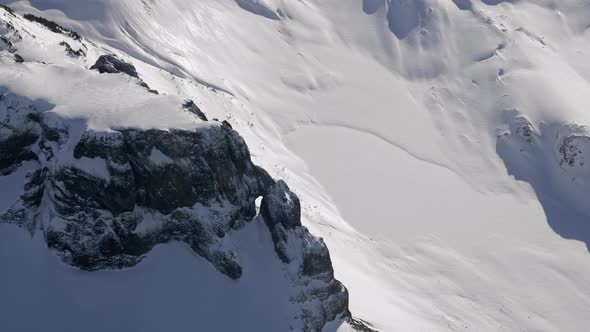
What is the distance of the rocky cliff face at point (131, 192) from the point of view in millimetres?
26203

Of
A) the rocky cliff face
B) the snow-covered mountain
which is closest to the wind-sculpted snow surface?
the snow-covered mountain

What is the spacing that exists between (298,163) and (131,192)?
31224 millimetres

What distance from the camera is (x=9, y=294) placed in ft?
84.9

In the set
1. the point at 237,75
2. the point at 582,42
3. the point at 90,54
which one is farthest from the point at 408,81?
the point at 90,54

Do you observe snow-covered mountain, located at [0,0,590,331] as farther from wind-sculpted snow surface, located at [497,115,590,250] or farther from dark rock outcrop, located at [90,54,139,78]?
wind-sculpted snow surface, located at [497,115,590,250]

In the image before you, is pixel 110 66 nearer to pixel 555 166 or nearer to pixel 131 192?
pixel 131 192

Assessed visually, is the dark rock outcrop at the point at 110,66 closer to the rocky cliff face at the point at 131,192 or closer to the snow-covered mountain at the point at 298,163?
the snow-covered mountain at the point at 298,163

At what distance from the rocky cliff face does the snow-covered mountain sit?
0.10m

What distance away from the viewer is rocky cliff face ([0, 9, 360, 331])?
26.2 m

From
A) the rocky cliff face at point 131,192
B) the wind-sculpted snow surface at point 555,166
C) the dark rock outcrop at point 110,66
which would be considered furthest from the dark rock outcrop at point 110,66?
the wind-sculpted snow surface at point 555,166

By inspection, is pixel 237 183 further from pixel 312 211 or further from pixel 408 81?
pixel 408 81

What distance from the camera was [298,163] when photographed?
187 feet

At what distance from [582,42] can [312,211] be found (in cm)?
6442

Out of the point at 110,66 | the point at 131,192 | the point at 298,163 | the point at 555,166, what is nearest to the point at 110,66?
the point at 110,66
